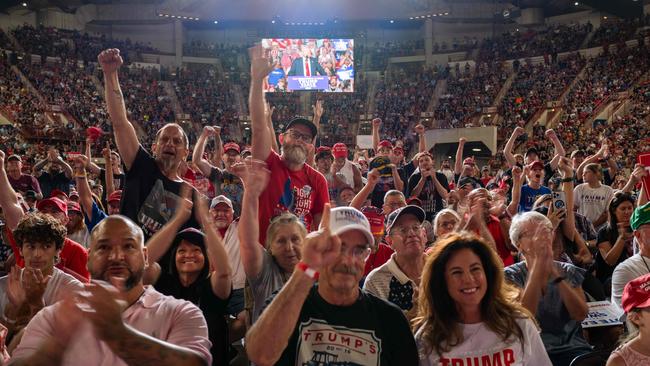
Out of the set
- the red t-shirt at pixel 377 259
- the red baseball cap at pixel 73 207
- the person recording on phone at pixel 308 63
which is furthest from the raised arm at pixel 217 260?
the person recording on phone at pixel 308 63

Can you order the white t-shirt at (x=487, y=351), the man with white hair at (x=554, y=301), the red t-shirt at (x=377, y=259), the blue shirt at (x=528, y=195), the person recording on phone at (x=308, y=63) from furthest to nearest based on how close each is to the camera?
1. the person recording on phone at (x=308, y=63)
2. the blue shirt at (x=528, y=195)
3. the red t-shirt at (x=377, y=259)
4. the man with white hair at (x=554, y=301)
5. the white t-shirt at (x=487, y=351)

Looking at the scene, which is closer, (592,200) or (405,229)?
(405,229)

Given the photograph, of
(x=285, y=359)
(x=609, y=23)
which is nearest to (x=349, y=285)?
(x=285, y=359)

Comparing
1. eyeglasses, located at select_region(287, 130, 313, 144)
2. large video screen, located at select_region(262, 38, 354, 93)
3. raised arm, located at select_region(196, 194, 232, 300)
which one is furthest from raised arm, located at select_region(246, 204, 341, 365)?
large video screen, located at select_region(262, 38, 354, 93)

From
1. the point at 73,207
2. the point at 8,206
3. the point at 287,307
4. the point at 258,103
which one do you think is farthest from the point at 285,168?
the point at 73,207

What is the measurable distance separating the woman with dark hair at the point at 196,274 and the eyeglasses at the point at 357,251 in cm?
103

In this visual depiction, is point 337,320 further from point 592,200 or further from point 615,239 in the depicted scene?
point 592,200

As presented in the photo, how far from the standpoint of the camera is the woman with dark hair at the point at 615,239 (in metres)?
4.69

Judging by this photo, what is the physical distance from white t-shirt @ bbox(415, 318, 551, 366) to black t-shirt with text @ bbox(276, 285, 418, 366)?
0.21m

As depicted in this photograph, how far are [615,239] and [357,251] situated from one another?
358 cm

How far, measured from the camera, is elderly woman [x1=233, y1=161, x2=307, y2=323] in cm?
284

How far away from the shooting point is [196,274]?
10.8 feet

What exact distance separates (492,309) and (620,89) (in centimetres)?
2552

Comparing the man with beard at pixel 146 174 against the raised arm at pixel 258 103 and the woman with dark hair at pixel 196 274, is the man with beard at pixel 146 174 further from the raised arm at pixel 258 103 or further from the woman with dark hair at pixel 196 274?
the raised arm at pixel 258 103
